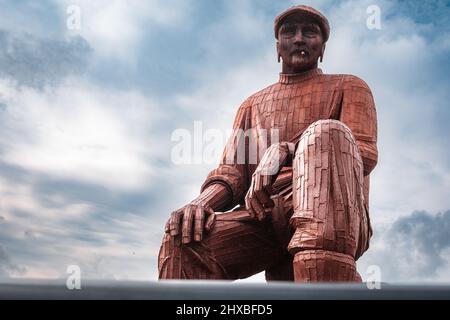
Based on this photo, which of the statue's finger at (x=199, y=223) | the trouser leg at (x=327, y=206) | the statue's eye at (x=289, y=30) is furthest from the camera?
the statue's eye at (x=289, y=30)

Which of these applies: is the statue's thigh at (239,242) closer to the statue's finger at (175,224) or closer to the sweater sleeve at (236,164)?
the statue's finger at (175,224)

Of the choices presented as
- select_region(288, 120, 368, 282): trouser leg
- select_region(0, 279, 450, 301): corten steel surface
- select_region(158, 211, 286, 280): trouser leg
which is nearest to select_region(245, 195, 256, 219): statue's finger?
select_region(158, 211, 286, 280): trouser leg

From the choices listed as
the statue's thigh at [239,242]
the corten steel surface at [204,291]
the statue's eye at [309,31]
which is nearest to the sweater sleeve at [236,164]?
the statue's thigh at [239,242]

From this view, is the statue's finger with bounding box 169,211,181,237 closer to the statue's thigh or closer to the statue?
the statue

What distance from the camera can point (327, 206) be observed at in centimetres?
499

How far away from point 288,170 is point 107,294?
299cm

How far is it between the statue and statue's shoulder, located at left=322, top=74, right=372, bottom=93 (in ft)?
0.04

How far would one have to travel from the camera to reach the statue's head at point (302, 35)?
6625 millimetres

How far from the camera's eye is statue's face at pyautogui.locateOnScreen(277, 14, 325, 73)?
6633 millimetres

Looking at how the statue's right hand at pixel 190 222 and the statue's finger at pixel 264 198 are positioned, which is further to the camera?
the statue's right hand at pixel 190 222

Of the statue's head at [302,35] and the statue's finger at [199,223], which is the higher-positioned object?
the statue's head at [302,35]

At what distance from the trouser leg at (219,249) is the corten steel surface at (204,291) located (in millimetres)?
2203

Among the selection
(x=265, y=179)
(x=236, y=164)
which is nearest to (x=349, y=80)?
(x=236, y=164)
